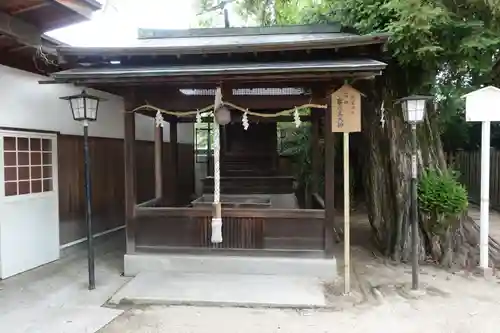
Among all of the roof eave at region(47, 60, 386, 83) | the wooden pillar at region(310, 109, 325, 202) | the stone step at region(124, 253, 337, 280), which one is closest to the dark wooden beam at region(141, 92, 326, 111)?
the roof eave at region(47, 60, 386, 83)

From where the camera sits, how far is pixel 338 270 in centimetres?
605

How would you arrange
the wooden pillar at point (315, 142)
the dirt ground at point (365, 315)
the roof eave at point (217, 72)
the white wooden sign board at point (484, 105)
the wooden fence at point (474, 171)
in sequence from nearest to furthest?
the dirt ground at point (365, 315) → the roof eave at point (217, 72) → the white wooden sign board at point (484, 105) → the wooden pillar at point (315, 142) → the wooden fence at point (474, 171)

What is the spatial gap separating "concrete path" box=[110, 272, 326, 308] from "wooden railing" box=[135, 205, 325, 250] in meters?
0.44

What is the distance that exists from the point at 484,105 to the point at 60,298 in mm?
6166

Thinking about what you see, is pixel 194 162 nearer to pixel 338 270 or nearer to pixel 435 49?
pixel 338 270

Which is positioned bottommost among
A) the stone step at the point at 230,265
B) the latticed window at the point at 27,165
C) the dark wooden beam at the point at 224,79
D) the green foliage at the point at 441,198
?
the stone step at the point at 230,265

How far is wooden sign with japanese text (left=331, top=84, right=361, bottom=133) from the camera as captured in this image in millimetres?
5078

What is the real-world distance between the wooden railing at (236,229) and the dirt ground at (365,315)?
799mm

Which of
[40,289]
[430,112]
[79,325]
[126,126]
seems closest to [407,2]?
[430,112]

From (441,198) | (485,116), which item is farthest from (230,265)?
(485,116)

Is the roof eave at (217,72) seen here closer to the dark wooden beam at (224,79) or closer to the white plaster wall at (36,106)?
the dark wooden beam at (224,79)

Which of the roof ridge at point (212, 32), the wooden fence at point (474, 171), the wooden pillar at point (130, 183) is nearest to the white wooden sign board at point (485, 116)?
the roof ridge at point (212, 32)

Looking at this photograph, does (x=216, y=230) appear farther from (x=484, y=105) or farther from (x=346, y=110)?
(x=484, y=105)

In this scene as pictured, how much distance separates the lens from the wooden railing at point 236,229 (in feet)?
18.8
